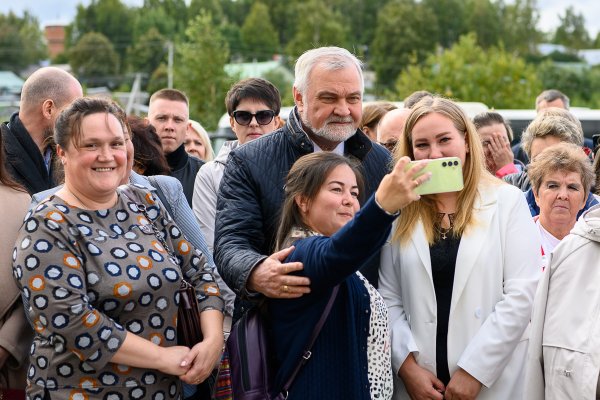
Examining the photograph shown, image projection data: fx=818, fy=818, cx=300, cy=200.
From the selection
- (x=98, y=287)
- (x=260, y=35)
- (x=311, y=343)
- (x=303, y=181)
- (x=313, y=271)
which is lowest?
(x=260, y=35)

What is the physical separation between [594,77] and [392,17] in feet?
64.9

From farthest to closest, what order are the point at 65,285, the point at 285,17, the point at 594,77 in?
the point at 285,17
the point at 594,77
the point at 65,285

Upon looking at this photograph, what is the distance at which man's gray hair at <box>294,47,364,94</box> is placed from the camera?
12.4 ft

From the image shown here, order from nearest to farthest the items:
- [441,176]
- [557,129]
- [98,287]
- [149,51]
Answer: [441,176], [98,287], [557,129], [149,51]

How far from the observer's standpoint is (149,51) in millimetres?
86375

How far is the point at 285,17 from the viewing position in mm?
93562

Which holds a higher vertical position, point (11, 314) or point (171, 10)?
point (171, 10)

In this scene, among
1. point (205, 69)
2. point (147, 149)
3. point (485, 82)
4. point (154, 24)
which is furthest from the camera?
point (154, 24)

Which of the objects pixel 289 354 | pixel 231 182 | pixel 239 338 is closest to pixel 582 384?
pixel 289 354

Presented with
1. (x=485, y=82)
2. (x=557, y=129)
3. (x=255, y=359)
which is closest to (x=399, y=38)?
(x=485, y=82)

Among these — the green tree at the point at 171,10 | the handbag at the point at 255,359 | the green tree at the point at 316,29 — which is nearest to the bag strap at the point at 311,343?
the handbag at the point at 255,359

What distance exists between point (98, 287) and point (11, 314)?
591 mm

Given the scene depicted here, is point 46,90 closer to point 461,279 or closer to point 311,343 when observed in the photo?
point 311,343

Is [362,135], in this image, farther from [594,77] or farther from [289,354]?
[594,77]
